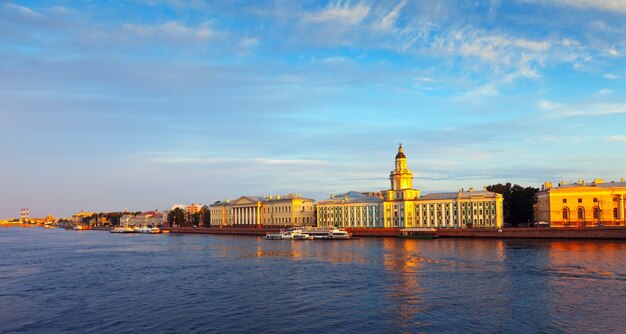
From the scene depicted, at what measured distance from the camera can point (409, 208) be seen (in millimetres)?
79312

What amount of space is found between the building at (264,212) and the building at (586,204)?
138 ft

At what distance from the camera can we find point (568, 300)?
21.4m

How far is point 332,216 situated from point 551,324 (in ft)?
239

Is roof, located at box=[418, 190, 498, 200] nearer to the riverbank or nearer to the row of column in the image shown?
the riverbank

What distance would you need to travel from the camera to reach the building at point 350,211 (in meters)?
84.4

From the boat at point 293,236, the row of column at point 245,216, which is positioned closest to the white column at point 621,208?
the boat at point 293,236

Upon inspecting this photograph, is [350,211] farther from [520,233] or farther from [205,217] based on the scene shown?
[205,217]

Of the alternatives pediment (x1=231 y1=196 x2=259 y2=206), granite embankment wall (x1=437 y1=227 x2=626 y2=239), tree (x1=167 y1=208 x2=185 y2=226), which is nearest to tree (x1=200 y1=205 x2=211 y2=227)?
tree (x1=167 y1=208 x2=185 y2=226)

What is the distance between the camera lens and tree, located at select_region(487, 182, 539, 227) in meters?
75.8

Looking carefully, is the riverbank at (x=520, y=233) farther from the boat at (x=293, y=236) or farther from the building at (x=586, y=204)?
the boat at (x=293, y=236)

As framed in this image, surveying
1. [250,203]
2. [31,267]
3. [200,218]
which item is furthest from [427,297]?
[200,218]

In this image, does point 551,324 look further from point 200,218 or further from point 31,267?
point 200,218

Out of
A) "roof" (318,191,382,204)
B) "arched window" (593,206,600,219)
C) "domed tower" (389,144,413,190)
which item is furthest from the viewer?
"roof" (318,191,382,204)

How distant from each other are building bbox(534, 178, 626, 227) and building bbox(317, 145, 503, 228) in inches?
266
